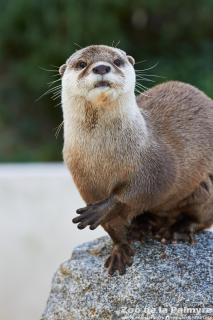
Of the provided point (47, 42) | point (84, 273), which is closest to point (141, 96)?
point (84, 273)

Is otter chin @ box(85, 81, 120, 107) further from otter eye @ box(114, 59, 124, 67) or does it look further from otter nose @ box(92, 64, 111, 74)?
otter eye @ box(114, 59, 124, 67)

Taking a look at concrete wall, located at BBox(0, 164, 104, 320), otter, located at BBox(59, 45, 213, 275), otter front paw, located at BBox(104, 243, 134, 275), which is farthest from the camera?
concrete wall, located at BBox(0, 164, 104, 320)

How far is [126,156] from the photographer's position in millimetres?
3672

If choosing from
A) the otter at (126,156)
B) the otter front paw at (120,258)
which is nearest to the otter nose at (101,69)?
the otter at (126,156)

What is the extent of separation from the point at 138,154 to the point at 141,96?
746mm

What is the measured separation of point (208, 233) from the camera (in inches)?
166

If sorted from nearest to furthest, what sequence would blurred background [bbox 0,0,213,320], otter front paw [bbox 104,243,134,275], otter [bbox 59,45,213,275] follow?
otter [bbox 59,45,213,275]
otter front paw [bbox 104,243,134,275]
blurred background [bbox 0,0,213,320]

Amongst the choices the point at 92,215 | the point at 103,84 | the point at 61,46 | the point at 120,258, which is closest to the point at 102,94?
the point at 103,84

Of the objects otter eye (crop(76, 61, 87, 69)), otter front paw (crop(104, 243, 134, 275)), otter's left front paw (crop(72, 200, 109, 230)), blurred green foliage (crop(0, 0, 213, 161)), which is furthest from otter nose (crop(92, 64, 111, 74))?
blurred green foliage (crop(0, 0, 213, 161))

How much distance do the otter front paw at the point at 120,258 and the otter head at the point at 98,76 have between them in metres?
0.80

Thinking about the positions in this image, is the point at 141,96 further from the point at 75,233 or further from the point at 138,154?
the point at 75,233

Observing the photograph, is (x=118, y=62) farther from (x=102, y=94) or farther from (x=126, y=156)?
Answer: (x=126, y=156)

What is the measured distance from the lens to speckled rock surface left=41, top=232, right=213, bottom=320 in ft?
11.8

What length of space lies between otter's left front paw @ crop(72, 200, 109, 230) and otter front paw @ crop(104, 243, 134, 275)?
1.05ft
